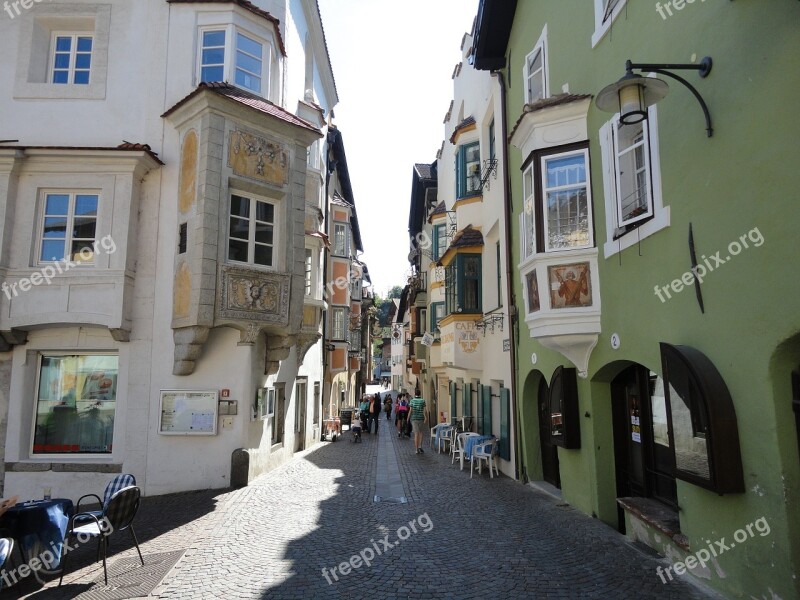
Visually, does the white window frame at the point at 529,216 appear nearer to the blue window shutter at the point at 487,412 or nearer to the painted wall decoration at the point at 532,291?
the painted wall decoration at the point at 532,291

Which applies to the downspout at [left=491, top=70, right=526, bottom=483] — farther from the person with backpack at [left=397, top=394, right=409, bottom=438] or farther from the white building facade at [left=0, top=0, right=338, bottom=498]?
the person with backpack at [left=397, top=394, right=409, bottom=438]

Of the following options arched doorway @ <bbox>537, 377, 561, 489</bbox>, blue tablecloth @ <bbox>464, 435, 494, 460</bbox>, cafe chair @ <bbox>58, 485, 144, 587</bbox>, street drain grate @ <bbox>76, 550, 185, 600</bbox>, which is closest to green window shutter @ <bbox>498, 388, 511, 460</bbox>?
blue tablecloth @ <bbox>464, 435, 494, 460</bbox>

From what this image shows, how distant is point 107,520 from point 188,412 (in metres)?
5.29

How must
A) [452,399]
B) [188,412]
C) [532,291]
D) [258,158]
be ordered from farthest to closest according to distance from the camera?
[452,399], [258,158], [188,412], [532,291]

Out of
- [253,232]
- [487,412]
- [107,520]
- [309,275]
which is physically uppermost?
[253,232]

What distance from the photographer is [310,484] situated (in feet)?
37.9

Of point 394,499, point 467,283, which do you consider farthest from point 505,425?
point 467,283

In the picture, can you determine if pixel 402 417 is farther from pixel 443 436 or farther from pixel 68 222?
pixel 68 222

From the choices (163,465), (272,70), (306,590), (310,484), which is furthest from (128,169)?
(306,590)

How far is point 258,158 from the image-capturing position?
11766 mm

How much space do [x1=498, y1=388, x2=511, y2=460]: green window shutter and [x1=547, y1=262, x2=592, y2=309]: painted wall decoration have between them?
440 cm

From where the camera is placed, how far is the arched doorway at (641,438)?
23.3 feet

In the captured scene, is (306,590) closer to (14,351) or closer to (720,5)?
(720,5)

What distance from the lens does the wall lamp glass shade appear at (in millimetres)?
5094
